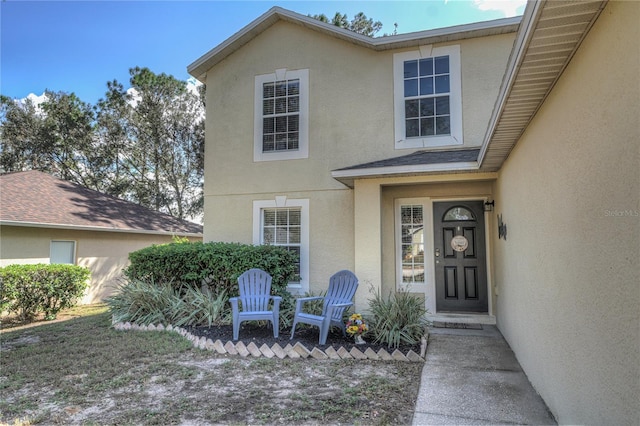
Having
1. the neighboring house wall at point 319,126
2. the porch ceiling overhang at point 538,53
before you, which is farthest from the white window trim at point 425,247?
the porch ceiling overhang at point 538,53

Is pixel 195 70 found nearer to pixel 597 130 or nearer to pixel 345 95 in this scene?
pixel 345 95

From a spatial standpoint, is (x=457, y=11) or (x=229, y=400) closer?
(x=229, y=400)

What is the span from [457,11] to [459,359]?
7.38 m

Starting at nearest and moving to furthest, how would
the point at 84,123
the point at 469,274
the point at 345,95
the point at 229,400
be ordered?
1. the point at 229,400
2. the point at 469,274
3. the point at 345,95
4. the point at 84,123

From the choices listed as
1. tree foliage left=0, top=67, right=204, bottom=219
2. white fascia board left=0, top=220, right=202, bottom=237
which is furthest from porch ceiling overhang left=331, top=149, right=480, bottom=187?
tree foliage left=0, top=67, right=204, bottom=219

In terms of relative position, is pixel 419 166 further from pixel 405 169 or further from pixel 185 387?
pixel 185 387

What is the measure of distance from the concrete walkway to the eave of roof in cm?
549

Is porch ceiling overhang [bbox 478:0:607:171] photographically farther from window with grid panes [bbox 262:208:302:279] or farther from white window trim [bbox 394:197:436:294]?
window with grid panes [bbox 262:208:302:279]

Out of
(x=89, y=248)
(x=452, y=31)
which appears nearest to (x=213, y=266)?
(x=452, y=31)

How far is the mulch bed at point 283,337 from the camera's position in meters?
5.01

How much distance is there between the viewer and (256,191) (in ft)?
25.9

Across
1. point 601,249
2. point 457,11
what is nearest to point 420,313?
point 601,249

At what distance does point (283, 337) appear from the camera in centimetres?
554

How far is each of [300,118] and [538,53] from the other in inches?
228
